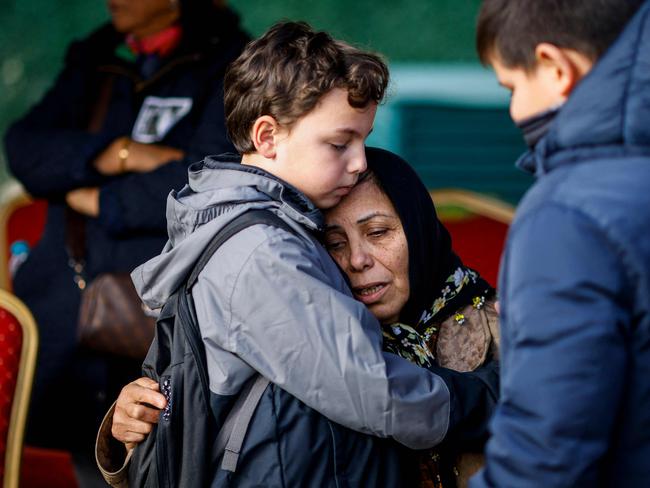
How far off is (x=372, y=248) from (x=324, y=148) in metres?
0.25

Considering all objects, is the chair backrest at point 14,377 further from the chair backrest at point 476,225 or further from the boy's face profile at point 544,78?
the chair backrest at point 476,225

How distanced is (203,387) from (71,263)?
1593mm

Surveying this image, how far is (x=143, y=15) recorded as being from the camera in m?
3.23

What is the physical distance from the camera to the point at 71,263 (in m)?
3.10

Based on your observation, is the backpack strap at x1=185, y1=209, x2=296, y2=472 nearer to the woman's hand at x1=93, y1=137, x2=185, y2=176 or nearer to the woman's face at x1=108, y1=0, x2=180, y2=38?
the woman's hand at x1=93, y1=137, x2=185, y2=176

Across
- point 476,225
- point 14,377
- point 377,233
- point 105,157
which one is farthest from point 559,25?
point 476,225

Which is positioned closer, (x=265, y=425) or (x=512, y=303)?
(x=512, y=303)

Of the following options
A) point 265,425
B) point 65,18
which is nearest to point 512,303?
point 265,425

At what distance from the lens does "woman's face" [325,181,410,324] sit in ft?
6.22

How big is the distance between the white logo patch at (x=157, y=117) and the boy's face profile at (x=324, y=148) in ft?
4.29

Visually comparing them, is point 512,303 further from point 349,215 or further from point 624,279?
point 349,215

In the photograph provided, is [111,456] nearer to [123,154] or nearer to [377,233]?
[377,233]

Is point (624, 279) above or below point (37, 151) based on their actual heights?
above

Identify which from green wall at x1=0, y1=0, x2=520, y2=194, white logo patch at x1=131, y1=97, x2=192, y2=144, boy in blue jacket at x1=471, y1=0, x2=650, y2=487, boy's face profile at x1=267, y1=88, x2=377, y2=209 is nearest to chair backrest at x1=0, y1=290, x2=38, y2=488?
white logo patch at x1=131, y1=97, x2=192, y2=144
